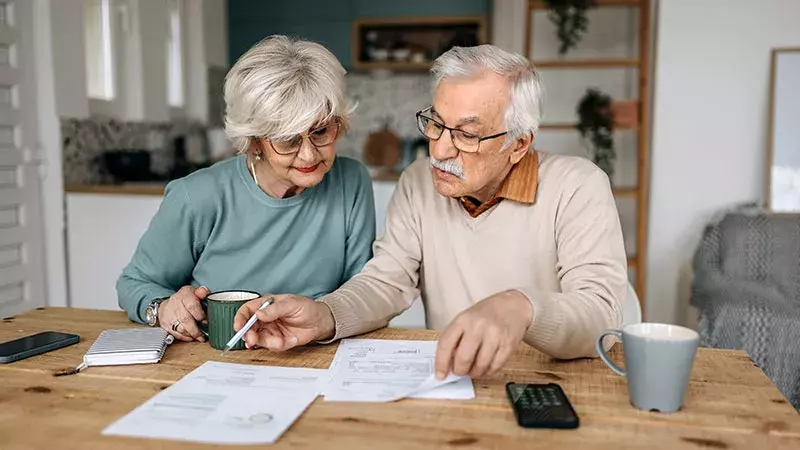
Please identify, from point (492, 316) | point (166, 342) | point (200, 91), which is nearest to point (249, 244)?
point (166, 342)

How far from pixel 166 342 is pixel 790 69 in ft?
9.60

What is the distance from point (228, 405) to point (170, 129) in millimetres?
3484

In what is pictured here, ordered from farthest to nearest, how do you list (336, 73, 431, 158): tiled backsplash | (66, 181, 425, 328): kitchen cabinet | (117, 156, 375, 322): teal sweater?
(336, 73, 431, 158): tiled backsplash
(66, 181, 425, 328): kitchen cabinet
(117, 156, 375, 322): teal sweater

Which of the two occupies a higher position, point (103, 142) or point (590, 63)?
point (590, 63)

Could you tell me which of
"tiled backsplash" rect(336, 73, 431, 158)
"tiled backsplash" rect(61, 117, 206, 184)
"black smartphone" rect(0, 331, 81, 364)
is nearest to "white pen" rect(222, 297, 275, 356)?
"black smartphone" rect(0, 331, 81, 364)

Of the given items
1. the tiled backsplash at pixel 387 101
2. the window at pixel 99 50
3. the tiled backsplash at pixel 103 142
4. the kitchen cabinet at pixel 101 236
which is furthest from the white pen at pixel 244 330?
the tiled backsplash at pixel 387 101

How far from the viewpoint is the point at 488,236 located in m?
1.50

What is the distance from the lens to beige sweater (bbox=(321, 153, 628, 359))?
1.30 metres

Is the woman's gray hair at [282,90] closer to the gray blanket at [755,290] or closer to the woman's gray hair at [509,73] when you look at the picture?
the woman's gray hair at [509,73]

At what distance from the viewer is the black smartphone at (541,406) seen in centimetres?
88

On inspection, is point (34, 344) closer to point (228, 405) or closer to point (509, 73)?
point (228, 405)

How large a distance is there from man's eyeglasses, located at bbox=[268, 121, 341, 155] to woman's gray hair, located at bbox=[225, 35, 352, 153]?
0.02m

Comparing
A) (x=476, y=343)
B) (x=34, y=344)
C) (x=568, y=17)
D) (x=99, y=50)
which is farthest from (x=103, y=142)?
(x=476, y=343)

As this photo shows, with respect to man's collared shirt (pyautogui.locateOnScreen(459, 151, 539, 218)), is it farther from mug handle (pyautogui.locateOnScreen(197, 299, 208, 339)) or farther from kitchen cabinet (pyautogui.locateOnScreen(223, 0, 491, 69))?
kitchen cabinet (pyautogui.locateOnScreen(223, 0, 491, 69))
